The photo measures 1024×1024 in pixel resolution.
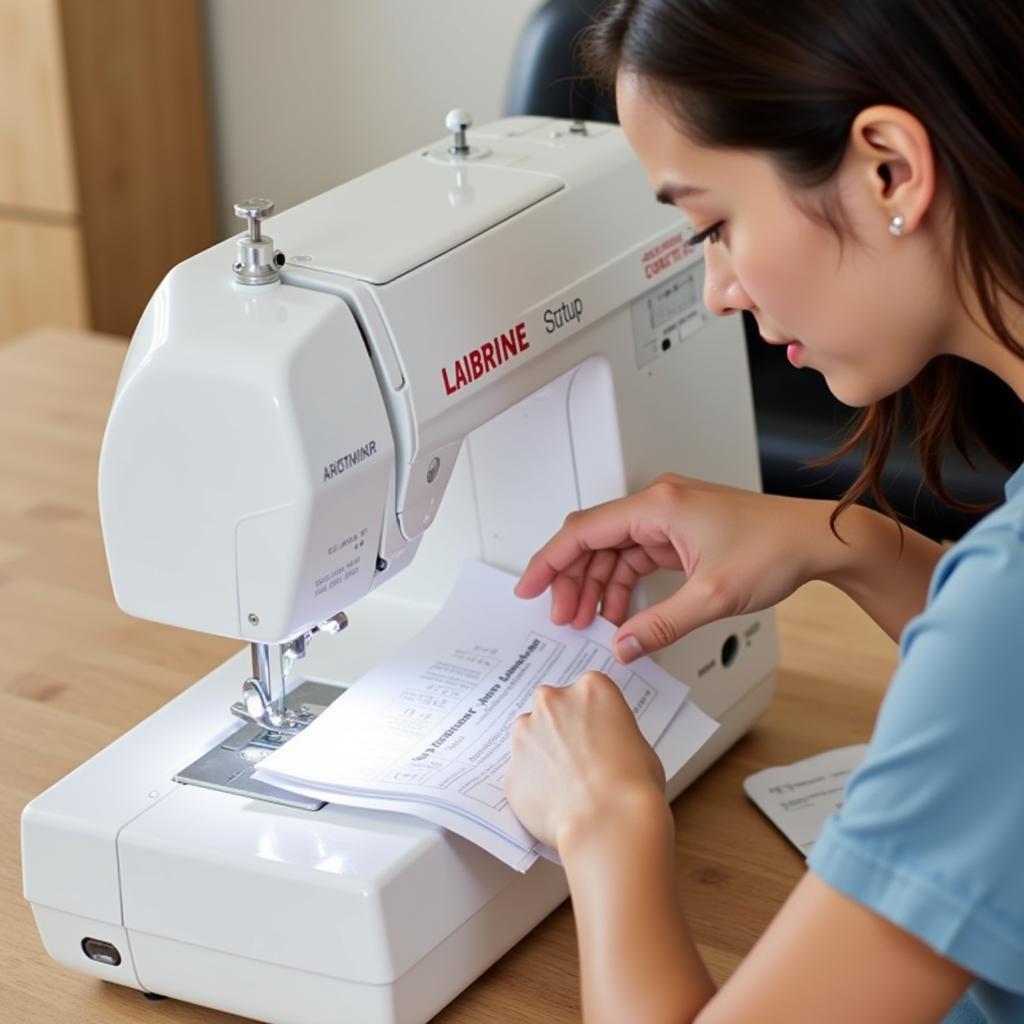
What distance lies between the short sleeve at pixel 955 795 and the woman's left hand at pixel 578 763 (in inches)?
9.0

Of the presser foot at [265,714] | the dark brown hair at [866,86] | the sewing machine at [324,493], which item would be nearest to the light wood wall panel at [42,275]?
the sewing machine at [324,493]

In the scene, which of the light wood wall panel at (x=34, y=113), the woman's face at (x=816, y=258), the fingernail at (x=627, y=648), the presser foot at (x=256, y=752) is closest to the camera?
the woman's face at (x=816, y=258)

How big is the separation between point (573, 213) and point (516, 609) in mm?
312

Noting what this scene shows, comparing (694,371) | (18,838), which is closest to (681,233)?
(694,371)

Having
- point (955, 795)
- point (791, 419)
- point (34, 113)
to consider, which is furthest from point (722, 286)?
point (34, 113)

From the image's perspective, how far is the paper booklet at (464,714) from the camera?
1.09m

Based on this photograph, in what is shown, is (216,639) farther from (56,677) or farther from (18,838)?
(18,838)

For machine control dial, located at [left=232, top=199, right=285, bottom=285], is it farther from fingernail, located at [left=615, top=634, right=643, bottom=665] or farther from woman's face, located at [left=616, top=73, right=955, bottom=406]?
fingernail, located at [left=615, top=634, right=643, bottom=665]

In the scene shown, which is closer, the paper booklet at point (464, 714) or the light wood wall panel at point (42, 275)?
the paper booklet at point (464, 714)

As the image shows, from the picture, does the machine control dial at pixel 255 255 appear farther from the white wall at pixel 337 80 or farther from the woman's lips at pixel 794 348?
the white wall at pixel 337 80

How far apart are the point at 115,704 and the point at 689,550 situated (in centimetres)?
53

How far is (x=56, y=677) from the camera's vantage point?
58.6 inches

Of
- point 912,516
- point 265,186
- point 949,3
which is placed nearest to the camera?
point 949,3

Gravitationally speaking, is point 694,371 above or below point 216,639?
above
